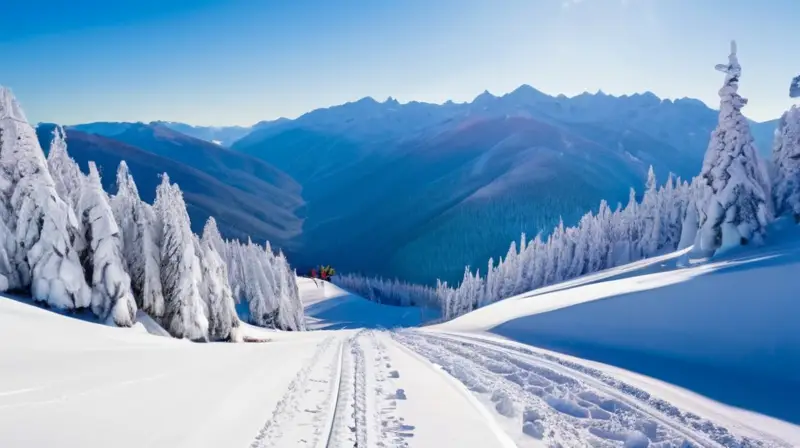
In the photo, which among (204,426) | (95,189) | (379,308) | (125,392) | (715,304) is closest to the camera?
(204,426)

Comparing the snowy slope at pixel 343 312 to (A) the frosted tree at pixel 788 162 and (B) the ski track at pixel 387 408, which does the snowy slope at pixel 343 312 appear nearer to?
(A) the frosted tree at pixel 788 162

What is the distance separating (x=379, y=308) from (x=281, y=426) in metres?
90.3

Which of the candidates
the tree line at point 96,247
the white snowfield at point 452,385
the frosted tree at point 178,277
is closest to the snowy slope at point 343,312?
the tree line at point 96,247

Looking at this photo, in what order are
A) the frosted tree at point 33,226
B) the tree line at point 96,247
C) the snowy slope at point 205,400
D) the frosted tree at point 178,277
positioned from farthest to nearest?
the frosted tree at point 178,277 < the tree line at point 96,247 < the frosted tree at point 33,226 < the snowy slope at point 205,400

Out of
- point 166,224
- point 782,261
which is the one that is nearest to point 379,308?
point 166,224

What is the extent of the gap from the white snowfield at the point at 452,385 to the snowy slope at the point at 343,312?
212ft

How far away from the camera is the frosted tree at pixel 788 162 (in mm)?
31078

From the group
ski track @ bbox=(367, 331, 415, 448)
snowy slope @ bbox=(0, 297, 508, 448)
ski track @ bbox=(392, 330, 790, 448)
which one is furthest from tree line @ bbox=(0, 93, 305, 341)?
ski track @ bbox=(392, 330, 790, 448)

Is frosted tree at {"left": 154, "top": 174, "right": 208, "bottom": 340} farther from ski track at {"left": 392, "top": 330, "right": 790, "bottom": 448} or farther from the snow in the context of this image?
ski track at {"left": 392, "top": 330, "right": 790, "bottom": 448}

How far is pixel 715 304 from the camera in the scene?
47.6ft

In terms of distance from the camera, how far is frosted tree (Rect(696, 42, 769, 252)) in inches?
1119

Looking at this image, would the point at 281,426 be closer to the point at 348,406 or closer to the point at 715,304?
the point at 348,406

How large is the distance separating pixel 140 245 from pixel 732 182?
3374 centimetres

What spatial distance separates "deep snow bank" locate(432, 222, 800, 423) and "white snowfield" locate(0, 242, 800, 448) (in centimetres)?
6
